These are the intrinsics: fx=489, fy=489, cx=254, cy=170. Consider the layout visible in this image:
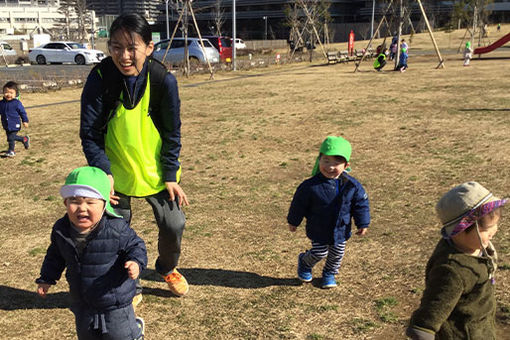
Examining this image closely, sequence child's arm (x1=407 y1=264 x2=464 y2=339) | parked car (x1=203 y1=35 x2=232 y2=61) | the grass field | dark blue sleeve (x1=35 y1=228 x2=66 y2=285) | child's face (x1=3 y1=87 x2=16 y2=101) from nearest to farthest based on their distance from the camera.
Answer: child's arm (x1=407 y1=264 x2=464 y2=339) < dark blue sleeve (x1=35 y1=228 x2=66 y2=285) < the grass field < child's face (x1=3 y1=87 x2=16 y2=101) < parked car (x1=203 y1=35 x2=232 y2=61)

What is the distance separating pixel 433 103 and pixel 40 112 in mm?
9730

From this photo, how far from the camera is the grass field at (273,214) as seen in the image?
3.28 metres

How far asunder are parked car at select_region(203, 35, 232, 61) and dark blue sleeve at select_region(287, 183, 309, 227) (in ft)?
72.9

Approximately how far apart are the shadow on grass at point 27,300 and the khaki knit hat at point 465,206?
8.66ft

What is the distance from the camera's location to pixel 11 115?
25.9 ft

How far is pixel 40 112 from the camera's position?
40.3 feet

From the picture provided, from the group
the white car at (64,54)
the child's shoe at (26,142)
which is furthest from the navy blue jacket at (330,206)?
the white car at (64,54)

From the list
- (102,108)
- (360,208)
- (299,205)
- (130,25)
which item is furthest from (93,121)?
(360,208)

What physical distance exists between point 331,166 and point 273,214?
1.93 metres

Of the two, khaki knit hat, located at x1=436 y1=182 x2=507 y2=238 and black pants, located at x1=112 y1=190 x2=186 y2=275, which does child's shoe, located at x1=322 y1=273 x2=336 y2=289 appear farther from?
khaki knit hat, located at x1=436 y1=182 x2=507 y2=238

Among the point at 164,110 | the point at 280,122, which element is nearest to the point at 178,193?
the point at 164,110

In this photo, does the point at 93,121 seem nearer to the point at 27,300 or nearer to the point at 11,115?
the point at 27,300

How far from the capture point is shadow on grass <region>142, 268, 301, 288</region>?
373cm

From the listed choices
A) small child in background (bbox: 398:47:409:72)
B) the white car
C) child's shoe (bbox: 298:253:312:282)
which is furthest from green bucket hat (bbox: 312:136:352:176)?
the white car
